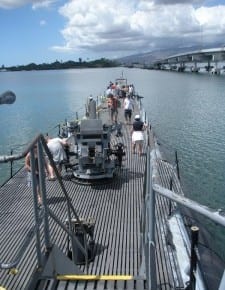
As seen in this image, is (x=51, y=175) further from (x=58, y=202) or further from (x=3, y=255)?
(x=3, y=255)

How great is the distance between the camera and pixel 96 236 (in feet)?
31.3

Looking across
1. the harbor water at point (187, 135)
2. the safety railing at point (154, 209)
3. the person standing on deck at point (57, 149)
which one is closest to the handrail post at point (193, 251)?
the safety railing at point (154, 209)

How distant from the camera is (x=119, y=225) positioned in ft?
33.1

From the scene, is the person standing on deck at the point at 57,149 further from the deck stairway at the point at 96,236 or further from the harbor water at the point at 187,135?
the harbor water at the point at 187,135

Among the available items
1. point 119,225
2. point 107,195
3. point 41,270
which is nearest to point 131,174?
point 107,195

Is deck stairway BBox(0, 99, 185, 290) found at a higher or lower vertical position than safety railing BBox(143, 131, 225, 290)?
lower

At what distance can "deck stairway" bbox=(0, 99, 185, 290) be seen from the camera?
5.16 meters

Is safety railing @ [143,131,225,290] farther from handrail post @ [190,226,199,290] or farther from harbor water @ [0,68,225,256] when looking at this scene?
harbor water @ [0,68,225,256]

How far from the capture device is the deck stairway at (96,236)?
516cm

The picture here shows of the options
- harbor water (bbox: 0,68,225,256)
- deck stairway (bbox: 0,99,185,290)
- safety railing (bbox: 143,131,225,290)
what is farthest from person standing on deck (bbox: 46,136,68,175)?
safety railing (bbox: 143,131,225,290)

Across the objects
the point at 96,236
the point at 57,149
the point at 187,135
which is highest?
the point at 57,149

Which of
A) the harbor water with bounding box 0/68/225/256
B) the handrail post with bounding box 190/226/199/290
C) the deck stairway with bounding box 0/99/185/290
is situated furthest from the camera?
the harbor water with bounding box 0/68/225/256

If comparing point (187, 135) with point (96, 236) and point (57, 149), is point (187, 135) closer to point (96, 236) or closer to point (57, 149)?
point (57, 149)

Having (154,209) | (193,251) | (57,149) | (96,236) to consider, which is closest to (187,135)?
(57,149)
